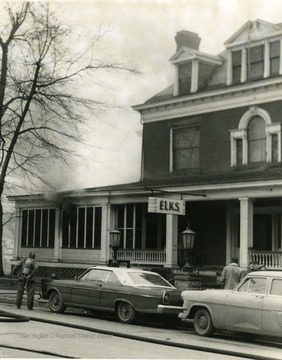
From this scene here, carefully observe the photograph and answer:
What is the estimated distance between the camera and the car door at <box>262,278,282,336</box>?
38.6 feet

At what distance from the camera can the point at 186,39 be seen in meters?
28.3

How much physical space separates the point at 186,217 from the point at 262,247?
3.49m

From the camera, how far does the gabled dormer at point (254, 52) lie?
23.5m

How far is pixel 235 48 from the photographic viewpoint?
2488 cm

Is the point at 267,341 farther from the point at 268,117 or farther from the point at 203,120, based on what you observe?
the point at 203,120

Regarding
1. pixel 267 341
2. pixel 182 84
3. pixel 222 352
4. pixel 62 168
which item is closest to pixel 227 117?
pixel 182 84

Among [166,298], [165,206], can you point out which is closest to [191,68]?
[165,206]

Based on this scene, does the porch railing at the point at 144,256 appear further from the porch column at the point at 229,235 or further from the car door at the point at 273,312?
the car door at the point at 273,312

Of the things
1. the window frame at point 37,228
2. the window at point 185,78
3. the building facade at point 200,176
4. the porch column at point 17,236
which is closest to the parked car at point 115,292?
the building facade at point 200,176

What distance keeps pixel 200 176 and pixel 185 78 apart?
4.40 meters

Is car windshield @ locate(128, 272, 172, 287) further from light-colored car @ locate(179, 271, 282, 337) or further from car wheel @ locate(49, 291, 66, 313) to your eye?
car wheel @ locate(49, 291, 66, 313)

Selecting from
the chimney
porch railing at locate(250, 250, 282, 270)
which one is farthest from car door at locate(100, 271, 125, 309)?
the chimney

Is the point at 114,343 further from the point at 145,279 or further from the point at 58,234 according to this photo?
the point at 58,234

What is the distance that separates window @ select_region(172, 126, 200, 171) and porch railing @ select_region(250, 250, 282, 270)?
5995mm
